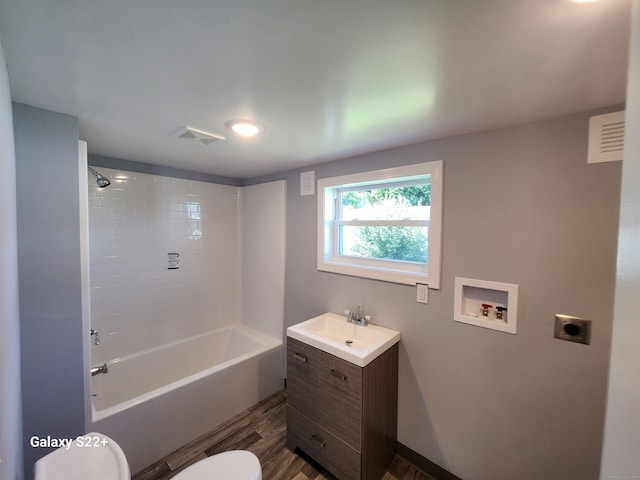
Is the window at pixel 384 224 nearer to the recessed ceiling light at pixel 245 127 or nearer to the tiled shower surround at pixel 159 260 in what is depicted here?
the recessed ceiling light at pixel 245 127

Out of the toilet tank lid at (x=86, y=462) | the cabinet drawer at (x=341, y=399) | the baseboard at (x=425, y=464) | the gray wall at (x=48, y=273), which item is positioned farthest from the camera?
the baseboard at (x=425, y=464)

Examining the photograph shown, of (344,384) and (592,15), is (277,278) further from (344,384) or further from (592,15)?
(592,15)

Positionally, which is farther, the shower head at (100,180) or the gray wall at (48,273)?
the shower head at (100,180)

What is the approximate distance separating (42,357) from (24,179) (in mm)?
890

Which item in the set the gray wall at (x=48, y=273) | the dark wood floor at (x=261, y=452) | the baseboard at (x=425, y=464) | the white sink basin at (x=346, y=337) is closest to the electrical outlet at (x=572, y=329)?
the white sink basin at (x=346, y=337)

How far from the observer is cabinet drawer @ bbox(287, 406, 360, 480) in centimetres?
155

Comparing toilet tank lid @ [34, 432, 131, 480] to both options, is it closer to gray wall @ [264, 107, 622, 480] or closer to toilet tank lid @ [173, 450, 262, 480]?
toilet tank lid @ [173, 450, 262, 480]

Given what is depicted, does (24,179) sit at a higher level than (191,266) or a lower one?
higher

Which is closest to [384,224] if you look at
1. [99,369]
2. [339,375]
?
[339,375]

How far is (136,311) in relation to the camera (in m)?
2.45

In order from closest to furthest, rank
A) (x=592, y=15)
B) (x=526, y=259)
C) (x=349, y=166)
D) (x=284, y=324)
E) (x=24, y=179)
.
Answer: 1. (x=592, y=15)
2. (x=24, y=179)
3. (x=526, y=259)
4. (x=349, y=166)
5. (x=284, y=324)

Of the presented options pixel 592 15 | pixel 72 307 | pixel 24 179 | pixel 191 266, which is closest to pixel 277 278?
pixel 191 266

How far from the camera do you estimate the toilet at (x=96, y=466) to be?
97 centimetres

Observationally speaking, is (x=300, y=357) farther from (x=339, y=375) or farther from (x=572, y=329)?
(x=572, y=329)
